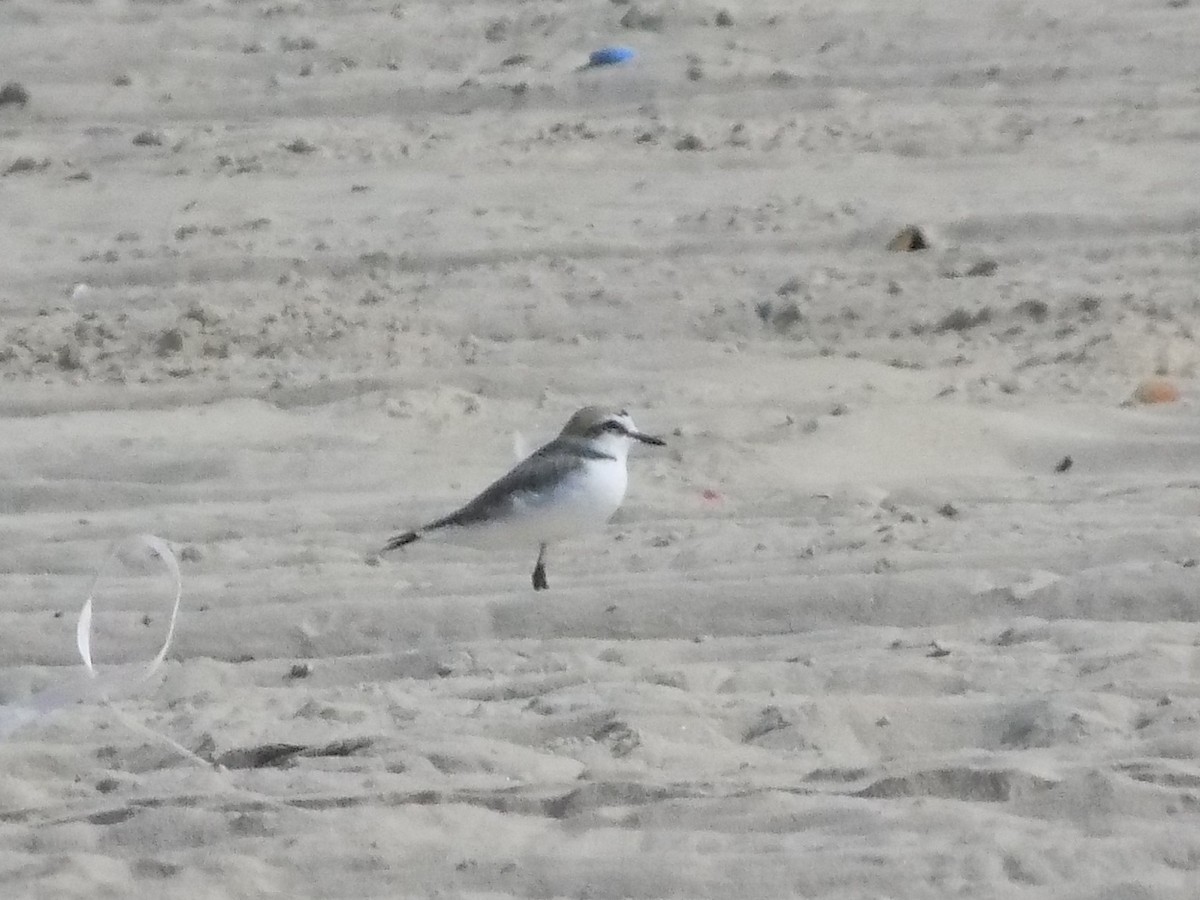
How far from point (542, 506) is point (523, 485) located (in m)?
0.09

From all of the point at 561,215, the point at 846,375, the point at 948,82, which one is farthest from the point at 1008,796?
the point at 948,82

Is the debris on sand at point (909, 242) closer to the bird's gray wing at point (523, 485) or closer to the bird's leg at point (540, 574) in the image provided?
the bird's gray wing at point (523, 485)

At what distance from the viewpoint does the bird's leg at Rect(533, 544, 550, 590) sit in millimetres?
6129

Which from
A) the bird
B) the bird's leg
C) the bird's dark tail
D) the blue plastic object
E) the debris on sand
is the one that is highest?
the blue plastic object

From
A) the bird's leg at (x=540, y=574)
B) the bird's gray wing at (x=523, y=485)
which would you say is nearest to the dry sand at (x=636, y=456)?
the bird's leg at (x=540, y=574)

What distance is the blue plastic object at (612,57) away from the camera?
1219 cm

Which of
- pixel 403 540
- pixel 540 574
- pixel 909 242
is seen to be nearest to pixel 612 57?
pixel 909 242

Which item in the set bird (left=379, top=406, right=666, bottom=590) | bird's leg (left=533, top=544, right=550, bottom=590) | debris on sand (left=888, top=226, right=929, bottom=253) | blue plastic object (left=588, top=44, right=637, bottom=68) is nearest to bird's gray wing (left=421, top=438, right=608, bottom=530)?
bird (left=379, top=406, right=666, bottom=590)

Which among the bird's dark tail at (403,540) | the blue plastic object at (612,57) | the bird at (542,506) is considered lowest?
the bird's dark tail at (403,540)

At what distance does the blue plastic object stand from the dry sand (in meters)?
0.21

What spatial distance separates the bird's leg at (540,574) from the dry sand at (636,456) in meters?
0.07

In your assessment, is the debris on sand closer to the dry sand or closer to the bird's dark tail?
the dry sand

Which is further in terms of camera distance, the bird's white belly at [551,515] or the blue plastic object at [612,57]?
the blue plastic object at [612,57]

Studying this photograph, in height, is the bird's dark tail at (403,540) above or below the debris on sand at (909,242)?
below
